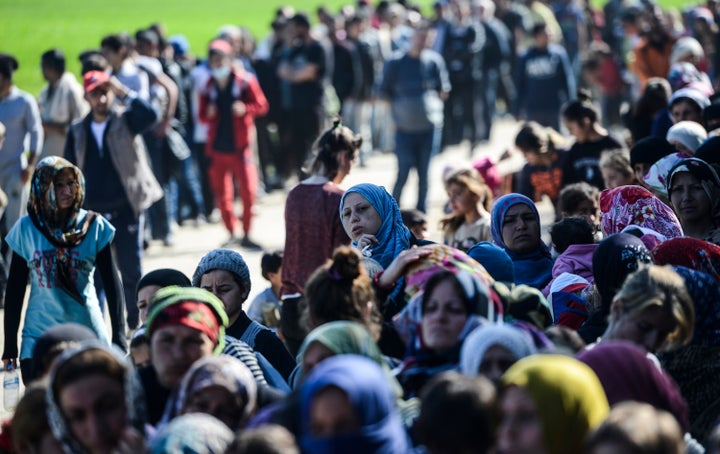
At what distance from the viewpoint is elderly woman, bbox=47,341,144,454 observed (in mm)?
4906

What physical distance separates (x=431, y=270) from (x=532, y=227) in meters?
2.20

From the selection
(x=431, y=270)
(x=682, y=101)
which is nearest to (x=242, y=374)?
(x=431, y=270)

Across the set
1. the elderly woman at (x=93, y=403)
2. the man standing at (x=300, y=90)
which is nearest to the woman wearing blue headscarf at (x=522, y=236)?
the elderly woman at (x=93, y=403)

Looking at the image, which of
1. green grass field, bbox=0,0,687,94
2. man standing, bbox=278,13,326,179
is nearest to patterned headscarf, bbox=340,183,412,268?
man standing, bbox=278,13,326,179

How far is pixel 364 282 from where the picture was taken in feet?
20.8

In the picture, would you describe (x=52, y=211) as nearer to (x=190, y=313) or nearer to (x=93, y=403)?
(x=190, y=313)

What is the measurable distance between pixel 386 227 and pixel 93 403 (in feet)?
11.1

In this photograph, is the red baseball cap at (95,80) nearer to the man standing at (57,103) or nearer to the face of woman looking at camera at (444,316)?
the man standing at (57,103)

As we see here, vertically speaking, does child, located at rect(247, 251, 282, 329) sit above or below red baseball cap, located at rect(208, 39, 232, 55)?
below

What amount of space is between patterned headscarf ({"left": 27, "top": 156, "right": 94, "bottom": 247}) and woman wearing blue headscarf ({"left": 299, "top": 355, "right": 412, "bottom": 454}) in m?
3.71

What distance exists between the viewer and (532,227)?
853 centimetres

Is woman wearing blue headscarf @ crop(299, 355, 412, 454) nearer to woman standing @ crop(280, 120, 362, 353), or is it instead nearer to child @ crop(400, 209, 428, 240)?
woman standing @ crop(280, 120, 362, 353)

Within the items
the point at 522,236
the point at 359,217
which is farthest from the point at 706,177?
the point at 359,217

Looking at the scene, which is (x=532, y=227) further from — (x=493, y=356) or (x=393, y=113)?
(x=393, y=113)
